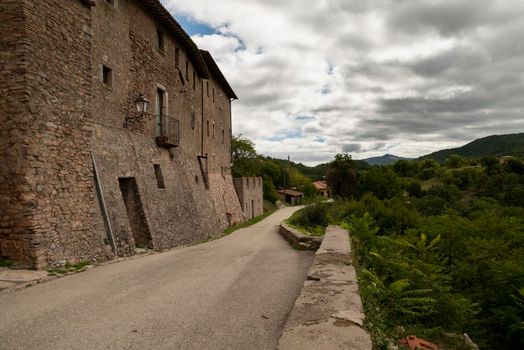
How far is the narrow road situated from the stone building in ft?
5.05

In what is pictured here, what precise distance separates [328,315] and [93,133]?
939 cm

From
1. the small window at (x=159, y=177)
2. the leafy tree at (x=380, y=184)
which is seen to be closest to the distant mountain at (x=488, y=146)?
the leafy tree at (x=380, y=184)

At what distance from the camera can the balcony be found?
51.7 feet

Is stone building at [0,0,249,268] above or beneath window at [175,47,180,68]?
beneath

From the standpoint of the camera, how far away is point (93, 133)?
10.8m

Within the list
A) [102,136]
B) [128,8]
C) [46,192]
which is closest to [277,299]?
[46,192]

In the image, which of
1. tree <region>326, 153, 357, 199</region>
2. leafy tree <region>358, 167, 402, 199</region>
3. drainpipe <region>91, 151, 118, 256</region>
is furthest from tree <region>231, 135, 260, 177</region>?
drainpipe <region>91, 151, 118, 256</region>

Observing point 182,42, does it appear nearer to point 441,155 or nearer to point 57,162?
point 57,162

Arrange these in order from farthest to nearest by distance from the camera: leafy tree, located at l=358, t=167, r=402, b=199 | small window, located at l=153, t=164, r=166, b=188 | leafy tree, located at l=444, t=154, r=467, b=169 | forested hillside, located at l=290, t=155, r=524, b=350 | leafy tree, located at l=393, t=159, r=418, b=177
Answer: leafy tree, located at l=444, t=154, r=467, b=169, leafy tree, located at l=393, t=159, r=418, b=177, leafy tree, located at l=358, t=167, r=402, b=199, small window, located at l=153, t=164, r=166, b=188, forested hillside, located at l=290, t=155, r=524, b=350

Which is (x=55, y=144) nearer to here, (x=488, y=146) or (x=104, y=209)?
(x=104, y=209)

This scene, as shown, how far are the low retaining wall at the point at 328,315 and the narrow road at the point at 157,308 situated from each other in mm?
492

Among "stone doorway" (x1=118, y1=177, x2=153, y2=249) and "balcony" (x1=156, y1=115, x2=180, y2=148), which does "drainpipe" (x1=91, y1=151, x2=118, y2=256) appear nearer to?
"stone doorway" (x1=118, y1=177, x2=153, y2=249)

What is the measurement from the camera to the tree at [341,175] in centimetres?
4150

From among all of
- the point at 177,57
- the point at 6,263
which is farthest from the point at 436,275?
the point at 177,57
